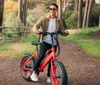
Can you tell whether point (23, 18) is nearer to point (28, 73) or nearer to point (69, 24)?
point (69, 24)

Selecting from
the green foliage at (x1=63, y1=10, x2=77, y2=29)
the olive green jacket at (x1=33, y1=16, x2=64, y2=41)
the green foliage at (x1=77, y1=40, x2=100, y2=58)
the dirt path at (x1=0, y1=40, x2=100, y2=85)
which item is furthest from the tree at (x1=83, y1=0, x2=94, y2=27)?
the olive green jacket at (x1=33, y1=16, x2=64, y2=41)

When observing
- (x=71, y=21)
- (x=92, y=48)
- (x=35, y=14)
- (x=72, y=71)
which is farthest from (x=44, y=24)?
(x=35, y=14)

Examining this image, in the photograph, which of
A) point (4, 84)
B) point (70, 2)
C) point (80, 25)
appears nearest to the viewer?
point (4, 84)

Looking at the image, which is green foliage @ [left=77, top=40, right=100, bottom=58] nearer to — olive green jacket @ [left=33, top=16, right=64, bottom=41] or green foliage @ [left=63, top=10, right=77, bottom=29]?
olive green jacket @ [left=33, top=16, right=64, bottom=41]

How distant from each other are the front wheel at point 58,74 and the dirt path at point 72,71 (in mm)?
1113

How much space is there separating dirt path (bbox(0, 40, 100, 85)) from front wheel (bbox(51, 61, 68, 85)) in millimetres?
1113

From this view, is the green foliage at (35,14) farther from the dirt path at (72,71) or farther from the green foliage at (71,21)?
the dirt path at (72,71)

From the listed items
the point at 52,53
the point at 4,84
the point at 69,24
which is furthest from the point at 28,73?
the point at 69,24

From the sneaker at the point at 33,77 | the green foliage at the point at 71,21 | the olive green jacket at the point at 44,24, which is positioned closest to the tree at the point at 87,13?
the green foliage at the point at 71,21

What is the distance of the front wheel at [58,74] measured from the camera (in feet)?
26.0

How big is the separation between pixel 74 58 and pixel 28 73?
5.37m

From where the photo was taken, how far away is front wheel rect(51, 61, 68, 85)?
312 inches

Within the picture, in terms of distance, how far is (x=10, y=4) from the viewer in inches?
2467

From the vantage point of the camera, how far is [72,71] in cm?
1165
